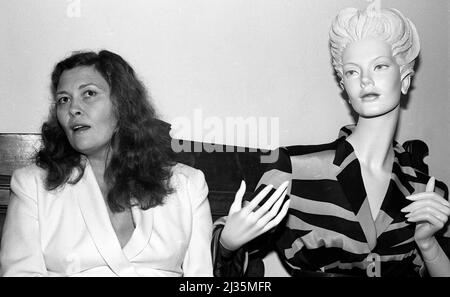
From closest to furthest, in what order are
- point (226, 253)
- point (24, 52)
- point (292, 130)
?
point (226, 253)
point (24, 52)
point (292, 130)

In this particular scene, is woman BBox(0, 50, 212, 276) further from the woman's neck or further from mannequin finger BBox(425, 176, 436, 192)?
mannequin finger BBox(425, 176, 436, 192)

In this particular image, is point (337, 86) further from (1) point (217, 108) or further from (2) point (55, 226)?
(2) point (55, 226)

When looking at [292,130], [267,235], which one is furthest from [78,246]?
[292,130]

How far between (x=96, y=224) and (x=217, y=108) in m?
0.61

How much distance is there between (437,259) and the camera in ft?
5.01

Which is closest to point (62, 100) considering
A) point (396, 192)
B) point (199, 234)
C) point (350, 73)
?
point (199, 234)

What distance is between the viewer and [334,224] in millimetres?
1537

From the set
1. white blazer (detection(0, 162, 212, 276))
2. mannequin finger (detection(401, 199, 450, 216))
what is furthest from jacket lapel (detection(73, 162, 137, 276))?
mannequin finger (detection(401, 199, 450, 216))

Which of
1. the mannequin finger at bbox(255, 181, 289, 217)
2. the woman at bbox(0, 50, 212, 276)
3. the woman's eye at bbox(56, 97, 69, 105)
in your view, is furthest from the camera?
the woman's eye at bbox(56, 97, 69, 105)

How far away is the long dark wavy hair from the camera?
157cm

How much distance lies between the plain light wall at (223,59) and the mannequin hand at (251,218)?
1.81 feet

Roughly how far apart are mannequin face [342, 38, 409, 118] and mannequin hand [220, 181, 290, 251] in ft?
1.01

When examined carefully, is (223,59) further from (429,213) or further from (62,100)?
(429,213)

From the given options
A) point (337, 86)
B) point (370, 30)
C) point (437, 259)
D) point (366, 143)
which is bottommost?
point (437, 259)
